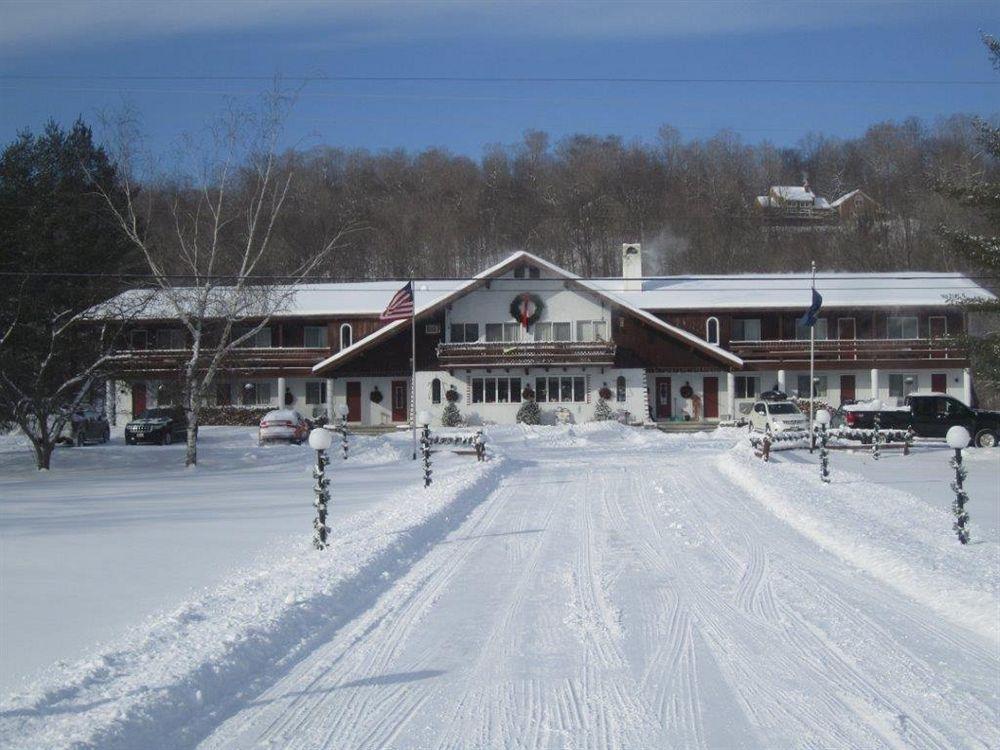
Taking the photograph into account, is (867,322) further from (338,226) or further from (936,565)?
(936,565)

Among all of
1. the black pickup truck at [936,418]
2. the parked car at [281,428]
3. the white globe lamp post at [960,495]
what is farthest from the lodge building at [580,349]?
the white globe lamp post at [960,495]

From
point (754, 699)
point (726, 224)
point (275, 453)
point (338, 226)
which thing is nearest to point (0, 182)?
point (275, 453)

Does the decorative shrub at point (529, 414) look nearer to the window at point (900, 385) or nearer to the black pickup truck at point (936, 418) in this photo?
the black pickup truck at point (936, 418)

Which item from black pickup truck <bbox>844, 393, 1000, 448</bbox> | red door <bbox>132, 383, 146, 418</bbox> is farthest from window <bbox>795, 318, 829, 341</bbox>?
red door <bbox>132, 383, 146, 418</bbox>

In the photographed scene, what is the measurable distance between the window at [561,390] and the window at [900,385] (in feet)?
57.0

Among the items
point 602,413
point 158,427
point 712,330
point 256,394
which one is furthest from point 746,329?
point 158,427

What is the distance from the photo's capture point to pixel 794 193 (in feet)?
285

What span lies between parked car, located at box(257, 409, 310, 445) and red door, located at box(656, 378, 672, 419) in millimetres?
19921

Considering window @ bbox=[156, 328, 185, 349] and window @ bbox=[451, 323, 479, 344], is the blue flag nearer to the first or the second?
window @ bbox=[451, 323, 479, 344]

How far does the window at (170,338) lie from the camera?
5200 cm

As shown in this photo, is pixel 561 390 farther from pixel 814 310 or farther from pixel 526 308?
pixel 814 310

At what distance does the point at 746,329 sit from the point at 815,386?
478cm

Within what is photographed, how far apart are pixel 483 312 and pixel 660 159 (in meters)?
43.9

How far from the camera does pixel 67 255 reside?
91.3 feet
